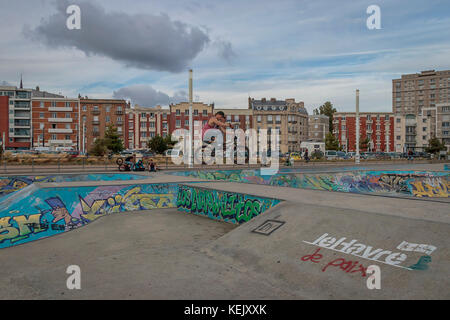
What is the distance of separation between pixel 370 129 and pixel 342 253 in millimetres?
97589

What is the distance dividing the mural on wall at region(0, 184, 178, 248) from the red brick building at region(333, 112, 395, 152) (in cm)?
8882

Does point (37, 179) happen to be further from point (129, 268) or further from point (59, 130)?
point (59, 130)

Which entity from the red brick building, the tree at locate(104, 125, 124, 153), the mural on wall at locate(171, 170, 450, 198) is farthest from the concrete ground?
the red brick building

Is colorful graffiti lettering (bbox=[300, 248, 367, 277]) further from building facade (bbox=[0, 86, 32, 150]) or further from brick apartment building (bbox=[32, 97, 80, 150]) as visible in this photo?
building facade (bbox=[0, 86, 32, 150])

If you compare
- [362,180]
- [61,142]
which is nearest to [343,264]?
[362,180]

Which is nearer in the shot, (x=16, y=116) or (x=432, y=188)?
(x=432, y=188)

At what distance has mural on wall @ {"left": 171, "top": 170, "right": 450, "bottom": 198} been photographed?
72.2 ft

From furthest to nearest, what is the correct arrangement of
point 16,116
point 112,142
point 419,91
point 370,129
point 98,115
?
point 419,91, point 370,129, point 98,115, point 16,116, point 112,142

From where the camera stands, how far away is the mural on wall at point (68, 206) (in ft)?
36.3

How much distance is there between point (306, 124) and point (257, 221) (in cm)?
9158

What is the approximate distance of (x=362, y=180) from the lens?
87.0ft

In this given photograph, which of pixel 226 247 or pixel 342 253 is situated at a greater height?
pixel 342 253

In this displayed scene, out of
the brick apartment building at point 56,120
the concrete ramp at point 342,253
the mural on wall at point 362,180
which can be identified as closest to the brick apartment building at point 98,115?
the brick apartment building at point 56,120
